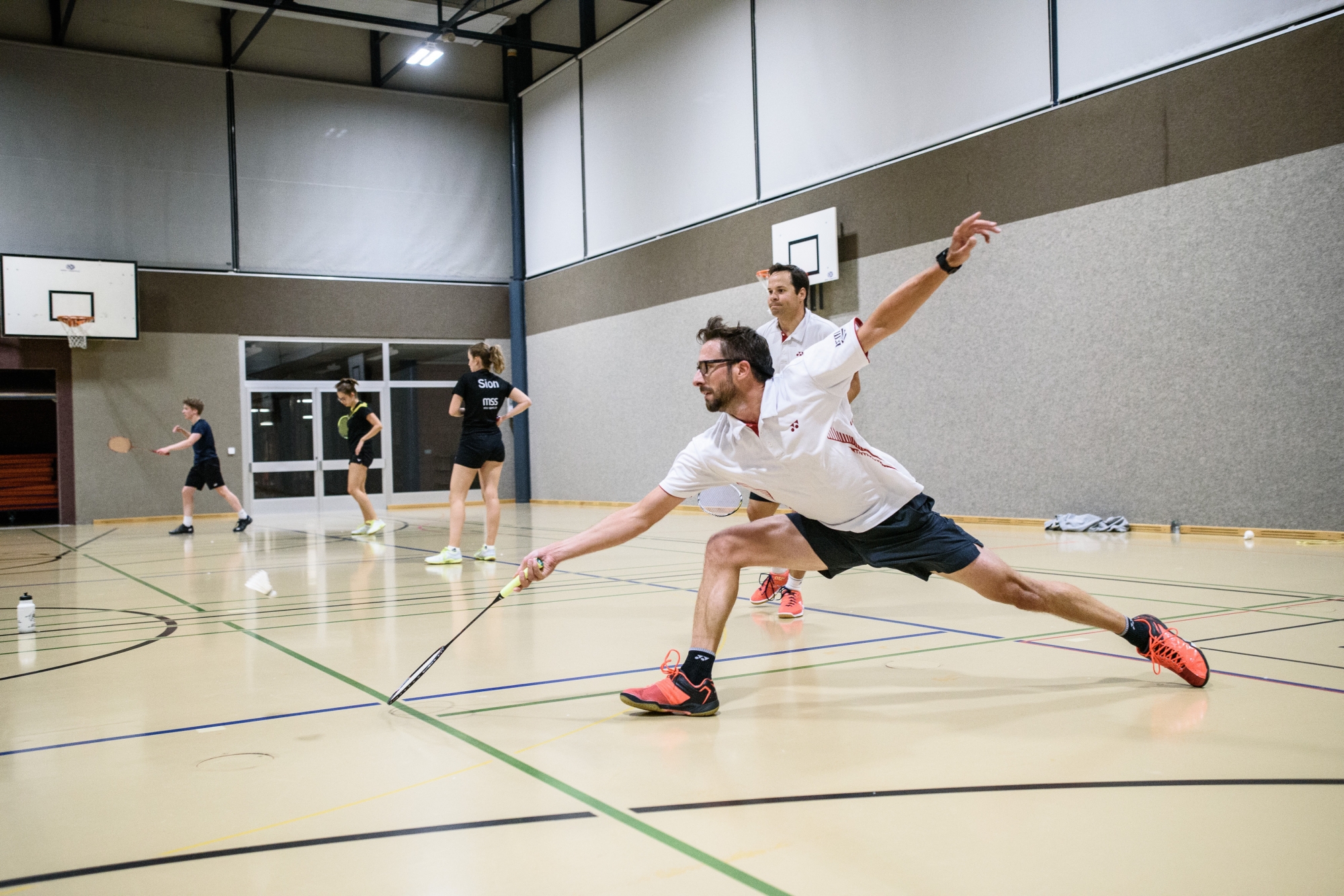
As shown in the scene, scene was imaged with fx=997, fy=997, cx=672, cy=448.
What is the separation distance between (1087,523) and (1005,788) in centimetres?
809

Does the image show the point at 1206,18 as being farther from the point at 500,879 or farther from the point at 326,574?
the point at 500,879

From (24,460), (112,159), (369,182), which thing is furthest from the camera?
(369,182)

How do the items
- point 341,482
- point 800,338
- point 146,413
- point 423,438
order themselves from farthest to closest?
point 423,438, point 341,482, point 146,413, point 800,338

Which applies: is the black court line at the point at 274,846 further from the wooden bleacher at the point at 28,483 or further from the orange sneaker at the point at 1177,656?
the wooden bleacher at the point at 28,483

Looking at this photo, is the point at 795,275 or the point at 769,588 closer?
the point at 795,275

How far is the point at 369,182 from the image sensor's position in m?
18.8

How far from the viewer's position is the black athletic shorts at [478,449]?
28.2 ft

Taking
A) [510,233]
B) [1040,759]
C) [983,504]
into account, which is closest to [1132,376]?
[983,504]

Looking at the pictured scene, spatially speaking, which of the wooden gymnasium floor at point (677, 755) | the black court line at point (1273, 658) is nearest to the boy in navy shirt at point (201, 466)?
the wooden gymnasium floor at point (677, 755)

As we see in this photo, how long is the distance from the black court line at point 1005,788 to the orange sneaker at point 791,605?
8.80ft

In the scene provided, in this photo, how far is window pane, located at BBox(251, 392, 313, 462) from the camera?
18219 millimetres

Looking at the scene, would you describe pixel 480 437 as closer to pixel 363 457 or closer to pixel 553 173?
pixel 363 457

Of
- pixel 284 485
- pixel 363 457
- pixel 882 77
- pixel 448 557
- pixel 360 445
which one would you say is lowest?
pixel 448 557

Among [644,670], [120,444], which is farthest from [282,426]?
[644,670]
